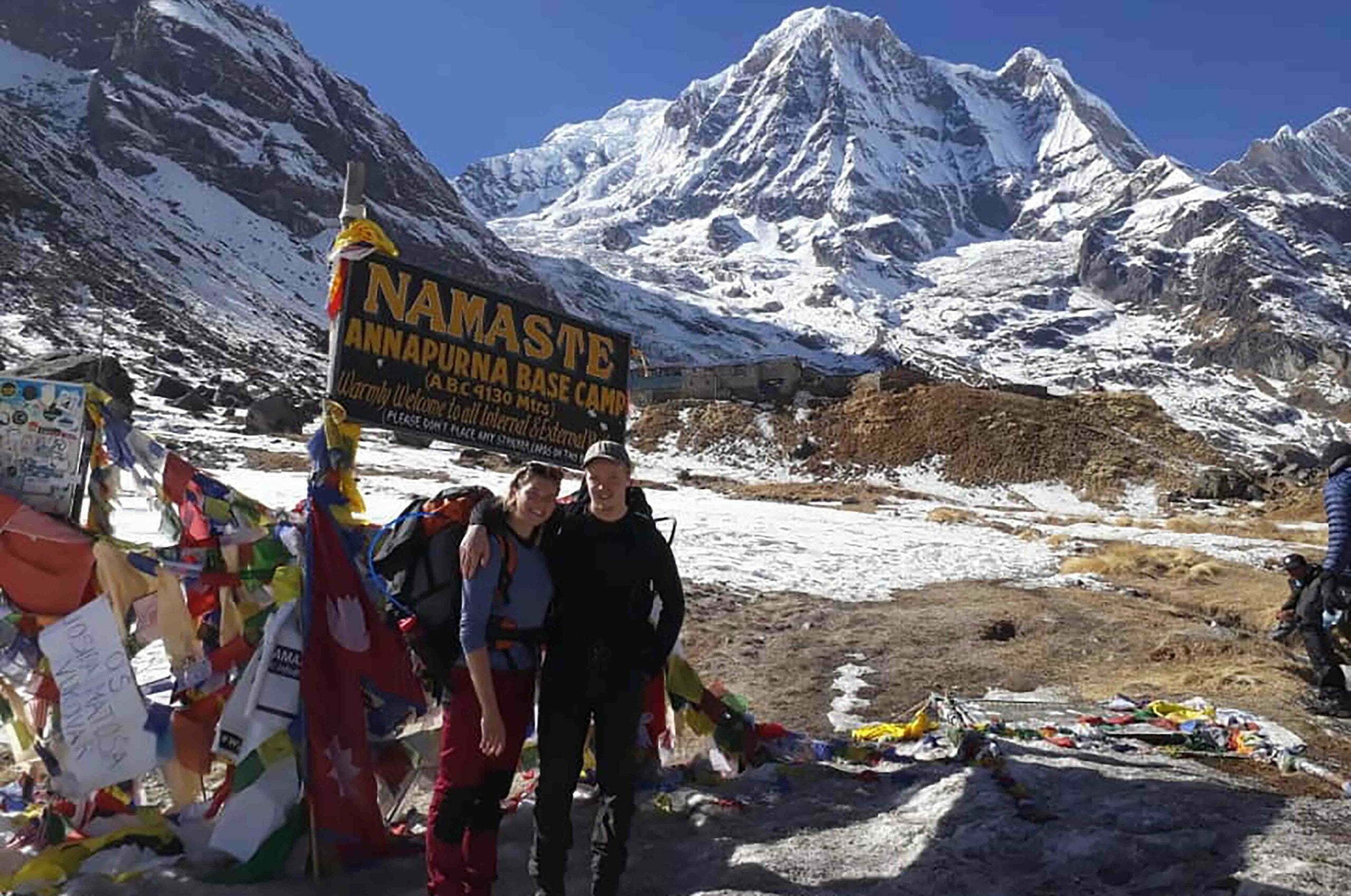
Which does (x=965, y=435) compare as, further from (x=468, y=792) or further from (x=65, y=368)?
(x=468, y=792)

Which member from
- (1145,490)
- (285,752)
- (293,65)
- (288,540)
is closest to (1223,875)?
(285,752)

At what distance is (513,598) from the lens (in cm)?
415

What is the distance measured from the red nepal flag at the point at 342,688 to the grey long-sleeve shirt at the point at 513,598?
1.02 metres

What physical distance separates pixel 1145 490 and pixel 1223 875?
3719 centimetres

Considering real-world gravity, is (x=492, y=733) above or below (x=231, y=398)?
below

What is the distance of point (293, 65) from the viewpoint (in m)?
167

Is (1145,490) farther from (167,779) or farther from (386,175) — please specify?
(386,175)

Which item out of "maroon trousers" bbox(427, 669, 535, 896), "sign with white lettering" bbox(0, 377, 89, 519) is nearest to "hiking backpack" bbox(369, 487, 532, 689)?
"maroon trousers" bbox(427, 669, 535, 896)

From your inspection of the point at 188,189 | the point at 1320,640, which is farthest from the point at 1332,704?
the point at 188,189

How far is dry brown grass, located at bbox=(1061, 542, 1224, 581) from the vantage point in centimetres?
1873

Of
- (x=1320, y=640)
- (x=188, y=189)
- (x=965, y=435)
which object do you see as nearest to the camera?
(x=1320, y=640)

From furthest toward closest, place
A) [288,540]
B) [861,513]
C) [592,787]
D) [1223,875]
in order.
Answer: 1. [861,513]
2. [592,787]
3. [288,540]
4. [1223,875]

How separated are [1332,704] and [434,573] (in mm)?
7053

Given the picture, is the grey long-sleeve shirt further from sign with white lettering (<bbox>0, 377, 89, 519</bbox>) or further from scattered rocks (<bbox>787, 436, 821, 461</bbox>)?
scattered rocks (<bbox>787, 436, 821, 461</bbox>)
